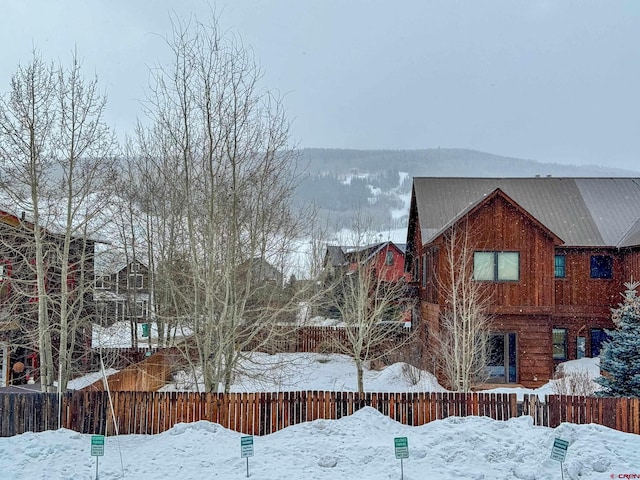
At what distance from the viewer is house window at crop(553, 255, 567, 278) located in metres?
19.9

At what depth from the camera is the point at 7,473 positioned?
24.9 feet

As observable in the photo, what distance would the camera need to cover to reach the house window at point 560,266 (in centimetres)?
1988

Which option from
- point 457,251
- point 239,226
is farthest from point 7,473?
point 457,251

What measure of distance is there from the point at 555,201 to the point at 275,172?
16.1 meters

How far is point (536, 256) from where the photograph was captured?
17172 millimetres

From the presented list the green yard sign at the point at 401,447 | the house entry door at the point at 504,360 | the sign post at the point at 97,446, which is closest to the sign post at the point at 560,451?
the green yard sign at the point at 401,447

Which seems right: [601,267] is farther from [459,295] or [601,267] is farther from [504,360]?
[459,295]

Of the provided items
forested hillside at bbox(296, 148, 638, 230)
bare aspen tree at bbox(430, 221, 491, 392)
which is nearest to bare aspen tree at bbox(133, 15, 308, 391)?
bare aspen tree at bbox(430, 221, 491, 392)

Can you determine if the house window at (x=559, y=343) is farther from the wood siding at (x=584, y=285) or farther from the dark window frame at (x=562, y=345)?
the wood siding at (x=584, y=285)

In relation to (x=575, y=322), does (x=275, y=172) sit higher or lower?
higher

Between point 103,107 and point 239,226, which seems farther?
point 103,107

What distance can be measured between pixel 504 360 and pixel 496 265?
3.44m

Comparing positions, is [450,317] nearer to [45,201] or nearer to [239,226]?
[239,226]

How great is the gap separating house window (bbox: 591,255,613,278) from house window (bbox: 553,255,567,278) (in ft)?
3.83
